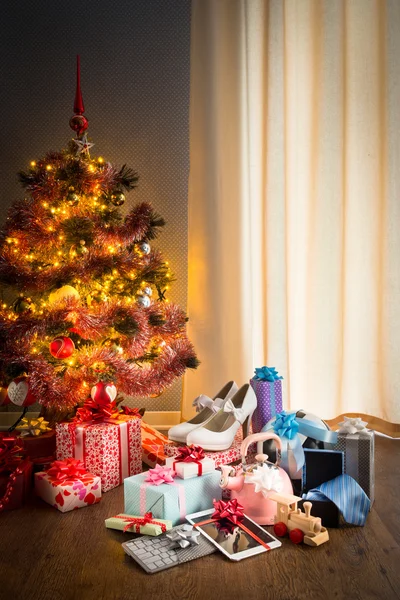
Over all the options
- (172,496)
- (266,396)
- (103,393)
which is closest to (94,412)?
(103,393)

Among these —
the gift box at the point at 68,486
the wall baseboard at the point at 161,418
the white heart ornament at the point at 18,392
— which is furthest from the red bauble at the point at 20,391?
the wall baseboard at the point at 161,418

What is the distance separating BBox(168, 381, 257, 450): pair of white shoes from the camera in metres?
2.09

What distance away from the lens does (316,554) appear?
1.58m

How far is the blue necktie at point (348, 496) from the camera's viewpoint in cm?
172

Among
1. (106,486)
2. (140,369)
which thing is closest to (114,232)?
(140,369)

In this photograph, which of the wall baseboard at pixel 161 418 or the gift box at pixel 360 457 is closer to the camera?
the gift box at pixel 360 457

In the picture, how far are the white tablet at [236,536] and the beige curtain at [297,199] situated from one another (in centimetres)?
113

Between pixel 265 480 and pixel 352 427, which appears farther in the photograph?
pixel 352 427

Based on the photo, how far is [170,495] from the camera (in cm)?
169

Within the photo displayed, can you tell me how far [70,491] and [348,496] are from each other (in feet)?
2.99

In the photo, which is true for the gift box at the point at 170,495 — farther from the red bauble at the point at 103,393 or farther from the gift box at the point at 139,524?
the red bauble at the point at 103,393

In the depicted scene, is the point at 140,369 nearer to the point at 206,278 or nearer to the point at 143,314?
the point at 143,314

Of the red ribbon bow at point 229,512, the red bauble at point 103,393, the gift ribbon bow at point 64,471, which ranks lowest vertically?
the red ribbon bow at point 229,512

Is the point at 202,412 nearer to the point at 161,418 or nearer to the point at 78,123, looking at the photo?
the point at 161,418
